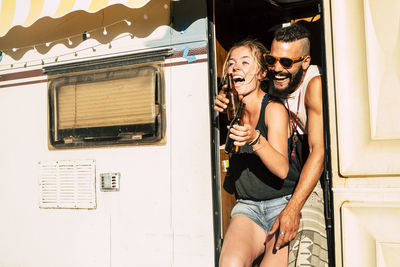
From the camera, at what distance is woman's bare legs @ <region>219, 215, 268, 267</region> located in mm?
2740

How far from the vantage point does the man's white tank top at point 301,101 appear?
10.1 feet

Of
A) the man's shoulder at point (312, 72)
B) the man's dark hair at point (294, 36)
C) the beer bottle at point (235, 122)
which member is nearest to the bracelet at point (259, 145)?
the beer bottle at point (235, 122)

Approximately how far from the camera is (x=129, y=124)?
3715 mm

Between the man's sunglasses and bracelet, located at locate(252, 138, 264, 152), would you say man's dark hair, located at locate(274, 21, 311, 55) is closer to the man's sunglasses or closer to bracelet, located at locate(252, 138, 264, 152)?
the man's sunglasses

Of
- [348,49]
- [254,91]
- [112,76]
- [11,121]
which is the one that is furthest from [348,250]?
[11,121]

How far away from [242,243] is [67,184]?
1985 millimetres

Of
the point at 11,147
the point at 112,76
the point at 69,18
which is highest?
the point at 69,18

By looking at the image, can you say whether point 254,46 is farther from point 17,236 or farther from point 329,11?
point 17,236

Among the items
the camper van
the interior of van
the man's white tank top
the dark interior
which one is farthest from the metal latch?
the man's white tank top

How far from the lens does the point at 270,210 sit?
3.02 m

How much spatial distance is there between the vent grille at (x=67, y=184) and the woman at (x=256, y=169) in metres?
1.41

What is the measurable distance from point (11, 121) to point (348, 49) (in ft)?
11.4

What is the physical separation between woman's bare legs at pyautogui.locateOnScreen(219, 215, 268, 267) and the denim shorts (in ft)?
0.12

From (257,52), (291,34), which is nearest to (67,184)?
(257,52)
